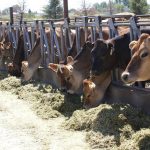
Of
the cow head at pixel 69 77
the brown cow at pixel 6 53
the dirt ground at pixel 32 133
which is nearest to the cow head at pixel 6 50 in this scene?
the brown cow at pixel 6 53

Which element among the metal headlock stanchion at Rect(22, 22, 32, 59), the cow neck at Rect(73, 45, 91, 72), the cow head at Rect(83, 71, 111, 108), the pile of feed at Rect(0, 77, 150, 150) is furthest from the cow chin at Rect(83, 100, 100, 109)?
the metal headlock stanchion at Rect(22, 22, 32, 59)

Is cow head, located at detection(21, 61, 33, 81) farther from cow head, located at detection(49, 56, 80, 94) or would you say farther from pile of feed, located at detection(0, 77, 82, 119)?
cow head, located at detection(49, 56, 80, 94)

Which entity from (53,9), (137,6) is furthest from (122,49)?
(53,9)

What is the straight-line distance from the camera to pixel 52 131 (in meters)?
7.14

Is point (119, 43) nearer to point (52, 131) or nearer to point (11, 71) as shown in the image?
point (52, 131)

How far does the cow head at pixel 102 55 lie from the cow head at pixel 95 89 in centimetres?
23

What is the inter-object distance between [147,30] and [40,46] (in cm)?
514

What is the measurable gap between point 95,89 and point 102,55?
28.1 inches

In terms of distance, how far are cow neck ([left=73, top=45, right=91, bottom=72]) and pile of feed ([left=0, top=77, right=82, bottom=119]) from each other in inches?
27.9

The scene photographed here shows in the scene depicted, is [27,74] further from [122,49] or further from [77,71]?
[122,49]

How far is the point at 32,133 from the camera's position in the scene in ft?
23.2

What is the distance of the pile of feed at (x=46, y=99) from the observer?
8320 millimetres

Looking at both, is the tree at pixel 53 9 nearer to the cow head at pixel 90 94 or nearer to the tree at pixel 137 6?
the tree at pixel 137 6

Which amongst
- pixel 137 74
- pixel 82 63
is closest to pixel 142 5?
pixel 82 63
